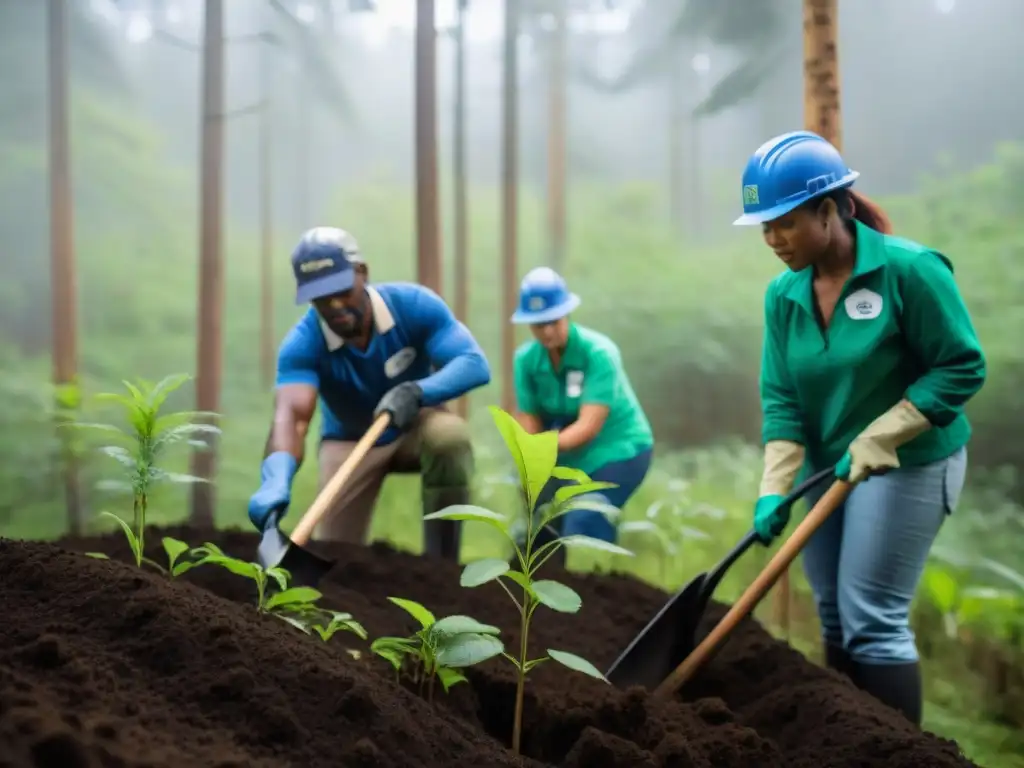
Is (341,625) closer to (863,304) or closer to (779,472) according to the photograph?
(779,472)

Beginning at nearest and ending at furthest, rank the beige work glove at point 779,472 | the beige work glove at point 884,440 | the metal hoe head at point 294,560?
the beige work glove at point 884,440 → the beige work glove at point 779,472 → the metal hoe head at point 294,560

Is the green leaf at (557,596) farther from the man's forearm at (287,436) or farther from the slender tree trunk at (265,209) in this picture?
the slender tree trunk at (265,209)

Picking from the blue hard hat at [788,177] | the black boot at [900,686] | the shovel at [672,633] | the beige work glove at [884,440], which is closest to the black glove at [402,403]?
the shovel at [672,633]

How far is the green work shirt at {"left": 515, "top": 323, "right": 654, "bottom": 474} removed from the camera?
9.77 feet

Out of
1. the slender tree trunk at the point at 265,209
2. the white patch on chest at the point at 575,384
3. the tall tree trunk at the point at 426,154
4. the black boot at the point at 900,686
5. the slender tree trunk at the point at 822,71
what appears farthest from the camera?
the slender tree trunk at the point at 265,209

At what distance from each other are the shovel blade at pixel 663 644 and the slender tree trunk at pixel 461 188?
2.19 meters

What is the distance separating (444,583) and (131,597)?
48.4 inches

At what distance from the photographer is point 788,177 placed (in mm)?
1711

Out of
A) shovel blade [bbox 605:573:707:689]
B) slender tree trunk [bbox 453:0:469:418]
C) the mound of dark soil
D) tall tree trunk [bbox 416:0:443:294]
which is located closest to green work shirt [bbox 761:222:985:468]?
shovel blade [bbox 605:573:707:689]

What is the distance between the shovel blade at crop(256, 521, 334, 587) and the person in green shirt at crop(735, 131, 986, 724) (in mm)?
1053

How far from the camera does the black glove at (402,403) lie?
2.45 meters

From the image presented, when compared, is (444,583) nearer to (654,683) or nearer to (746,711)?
(654,683)

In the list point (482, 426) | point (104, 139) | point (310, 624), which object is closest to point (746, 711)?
point (310, 624)

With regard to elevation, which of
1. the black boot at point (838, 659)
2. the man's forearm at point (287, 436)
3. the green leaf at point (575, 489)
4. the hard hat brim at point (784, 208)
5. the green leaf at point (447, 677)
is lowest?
the black boot at point (838, 659)
